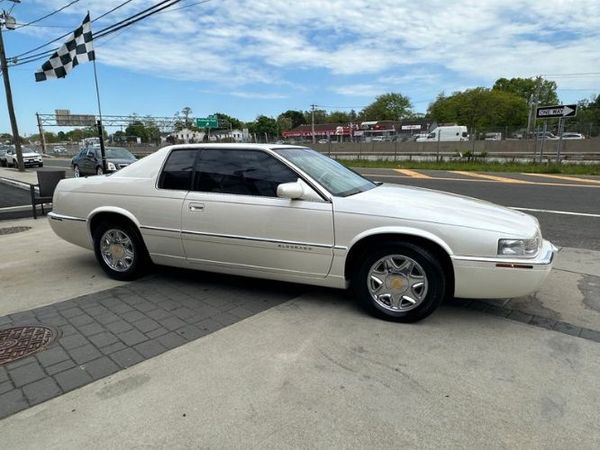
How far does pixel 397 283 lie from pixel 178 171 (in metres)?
2.49

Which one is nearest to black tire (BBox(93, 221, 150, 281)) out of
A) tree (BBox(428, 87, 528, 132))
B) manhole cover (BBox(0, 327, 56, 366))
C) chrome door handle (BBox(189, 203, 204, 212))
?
chrome door handle (BBox(189, 203, 204, 212))

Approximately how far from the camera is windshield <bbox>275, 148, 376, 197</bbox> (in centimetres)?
393

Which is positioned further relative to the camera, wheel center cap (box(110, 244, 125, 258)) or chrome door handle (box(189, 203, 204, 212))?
wheel center cap (box(110, 244, 125, 258))

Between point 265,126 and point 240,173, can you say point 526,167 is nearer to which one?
point 240,173

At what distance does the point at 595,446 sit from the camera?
218 centimetres

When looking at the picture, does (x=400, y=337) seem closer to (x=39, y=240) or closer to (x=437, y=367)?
(x=437, y=367)

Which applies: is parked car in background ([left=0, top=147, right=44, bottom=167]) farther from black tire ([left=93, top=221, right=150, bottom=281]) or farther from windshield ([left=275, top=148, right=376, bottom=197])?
windshield ([left=275, top=148, right=376, bottom=197])

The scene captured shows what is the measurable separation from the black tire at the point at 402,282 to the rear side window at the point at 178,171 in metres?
1.99

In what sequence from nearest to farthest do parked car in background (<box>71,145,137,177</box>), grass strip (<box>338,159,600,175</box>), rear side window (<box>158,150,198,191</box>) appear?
rear side window (<box>158,150,198,191</box>) < grass strip (<box>338,159,600,175</box>) < parked car in background (<box>71,145,137,177</box>)

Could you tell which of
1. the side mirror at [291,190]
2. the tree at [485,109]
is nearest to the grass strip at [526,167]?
the side mirror at [291,190]

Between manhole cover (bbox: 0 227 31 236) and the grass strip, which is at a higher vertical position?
manhole cover (bbox: 0 227 31 236)

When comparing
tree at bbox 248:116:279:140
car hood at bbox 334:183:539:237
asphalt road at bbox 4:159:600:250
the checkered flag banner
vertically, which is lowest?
asphalt road at bbox 4:159:600:250

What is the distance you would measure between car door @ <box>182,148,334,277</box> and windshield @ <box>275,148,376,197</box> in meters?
0.17

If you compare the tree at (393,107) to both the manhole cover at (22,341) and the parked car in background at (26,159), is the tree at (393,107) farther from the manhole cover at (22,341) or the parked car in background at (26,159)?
the manhole cover at (22,341)
